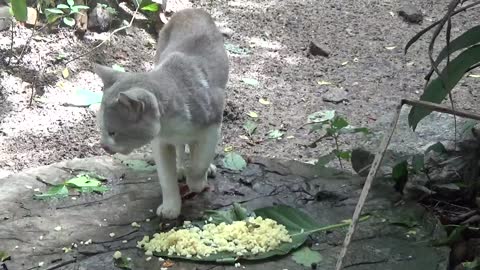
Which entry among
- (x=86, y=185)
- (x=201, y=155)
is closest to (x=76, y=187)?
(x=86, y=185)

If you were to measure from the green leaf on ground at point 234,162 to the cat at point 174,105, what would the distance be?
0.13 meters

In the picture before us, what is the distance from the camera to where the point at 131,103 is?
2336 millimetres

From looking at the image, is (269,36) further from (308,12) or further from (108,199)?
(108,199)

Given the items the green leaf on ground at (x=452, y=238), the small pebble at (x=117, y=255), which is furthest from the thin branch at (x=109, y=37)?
the green leaf on ground at (x=452, y=238)

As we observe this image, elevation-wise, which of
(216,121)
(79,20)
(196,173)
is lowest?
(79,20)

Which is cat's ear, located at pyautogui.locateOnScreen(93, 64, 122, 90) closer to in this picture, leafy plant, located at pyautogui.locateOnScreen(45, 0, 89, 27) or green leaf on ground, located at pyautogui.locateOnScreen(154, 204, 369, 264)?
green leaf on ground, located at pyautogui.locateOnScreen(154, 204, 369, 264)

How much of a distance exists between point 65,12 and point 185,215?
101 inches

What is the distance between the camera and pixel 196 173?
2783 millimetres

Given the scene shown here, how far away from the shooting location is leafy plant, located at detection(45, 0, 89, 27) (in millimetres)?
4445

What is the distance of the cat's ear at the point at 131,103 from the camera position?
2.30 meters

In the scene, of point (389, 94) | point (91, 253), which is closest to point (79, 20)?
point (389, 94)

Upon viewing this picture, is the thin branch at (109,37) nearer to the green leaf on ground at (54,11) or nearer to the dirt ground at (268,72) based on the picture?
the dirt ground at (268,72)

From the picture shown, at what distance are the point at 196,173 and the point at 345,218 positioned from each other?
635 mm

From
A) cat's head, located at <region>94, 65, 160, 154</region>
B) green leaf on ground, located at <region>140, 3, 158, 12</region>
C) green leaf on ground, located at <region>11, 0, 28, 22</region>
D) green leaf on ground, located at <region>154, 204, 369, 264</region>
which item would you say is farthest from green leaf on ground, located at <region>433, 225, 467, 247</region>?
green leaf on ground, located at <region>140, 3, 158, 12</region>
